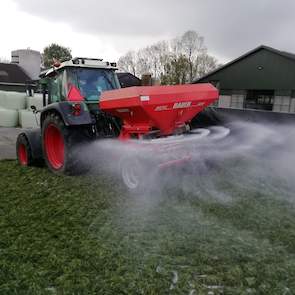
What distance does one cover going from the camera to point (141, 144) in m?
4.47

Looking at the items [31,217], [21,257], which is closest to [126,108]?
[31,217]

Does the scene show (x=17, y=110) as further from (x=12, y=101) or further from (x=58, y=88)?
(x=58, y=88)

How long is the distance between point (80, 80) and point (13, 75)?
2514 cm

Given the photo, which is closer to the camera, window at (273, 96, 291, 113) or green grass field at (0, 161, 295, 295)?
green grass field at (0, 161, 295, 295)

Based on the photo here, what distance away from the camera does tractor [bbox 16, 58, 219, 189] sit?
441cm

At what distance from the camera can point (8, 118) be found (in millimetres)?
14117

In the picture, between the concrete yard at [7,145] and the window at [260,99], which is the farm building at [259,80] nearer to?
the window at [260,99]

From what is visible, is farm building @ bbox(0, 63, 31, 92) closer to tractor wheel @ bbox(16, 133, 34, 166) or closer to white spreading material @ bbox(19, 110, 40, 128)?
white spreading material @ bbox(19, 110, 40, 128)

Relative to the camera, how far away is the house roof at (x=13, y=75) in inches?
1098

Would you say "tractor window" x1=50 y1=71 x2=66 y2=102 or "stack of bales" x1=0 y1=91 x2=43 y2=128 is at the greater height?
"tractor window" x1=50 y1=71 x2=66 y2=102

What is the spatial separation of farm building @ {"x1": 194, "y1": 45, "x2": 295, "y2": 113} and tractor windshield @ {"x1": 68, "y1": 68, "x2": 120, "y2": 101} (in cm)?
2092

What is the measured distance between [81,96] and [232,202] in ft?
9.52

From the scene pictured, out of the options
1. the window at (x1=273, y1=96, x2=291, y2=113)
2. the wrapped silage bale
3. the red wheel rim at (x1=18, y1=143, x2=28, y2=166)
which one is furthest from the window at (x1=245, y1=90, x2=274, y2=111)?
the red wheel rim at (x1=18, y1=143, x2=28, y2=166)

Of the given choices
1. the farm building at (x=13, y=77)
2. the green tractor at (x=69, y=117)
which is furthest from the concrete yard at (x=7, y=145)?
the farm building at (x=13, y=77)
